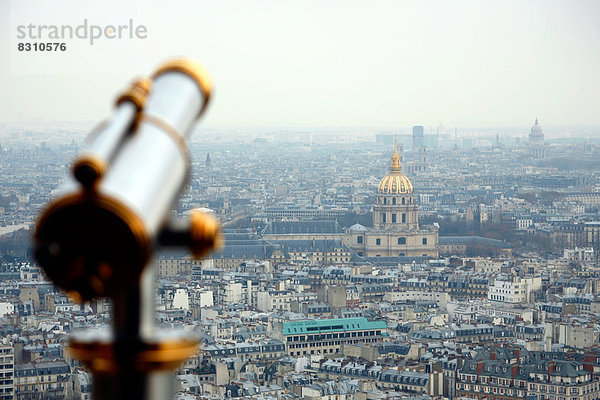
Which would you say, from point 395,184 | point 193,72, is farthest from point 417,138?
point 193,72

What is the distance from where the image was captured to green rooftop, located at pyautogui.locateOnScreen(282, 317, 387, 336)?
39812 millimetres

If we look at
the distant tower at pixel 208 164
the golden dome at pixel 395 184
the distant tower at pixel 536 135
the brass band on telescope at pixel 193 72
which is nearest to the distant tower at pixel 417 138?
the distant tower at pixel 536 135

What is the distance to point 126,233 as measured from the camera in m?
1.87

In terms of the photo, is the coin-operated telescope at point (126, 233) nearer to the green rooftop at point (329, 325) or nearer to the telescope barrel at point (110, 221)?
the telescope barrel at point (110, 221)

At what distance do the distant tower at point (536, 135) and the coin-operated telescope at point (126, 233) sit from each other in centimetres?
12631

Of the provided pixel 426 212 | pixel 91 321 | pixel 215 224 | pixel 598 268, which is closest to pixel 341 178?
pixel 426 212

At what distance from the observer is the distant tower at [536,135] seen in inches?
5108

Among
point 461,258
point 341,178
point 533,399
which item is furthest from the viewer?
point 341,178

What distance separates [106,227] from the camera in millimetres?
1876

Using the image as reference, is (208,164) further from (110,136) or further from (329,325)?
(110,136)

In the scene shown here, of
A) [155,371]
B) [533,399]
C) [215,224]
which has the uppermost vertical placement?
[215,224]

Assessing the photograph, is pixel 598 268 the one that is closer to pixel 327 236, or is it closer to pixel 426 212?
pixel 327 236

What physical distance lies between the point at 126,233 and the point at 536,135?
134 meters

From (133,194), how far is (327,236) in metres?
70.3
